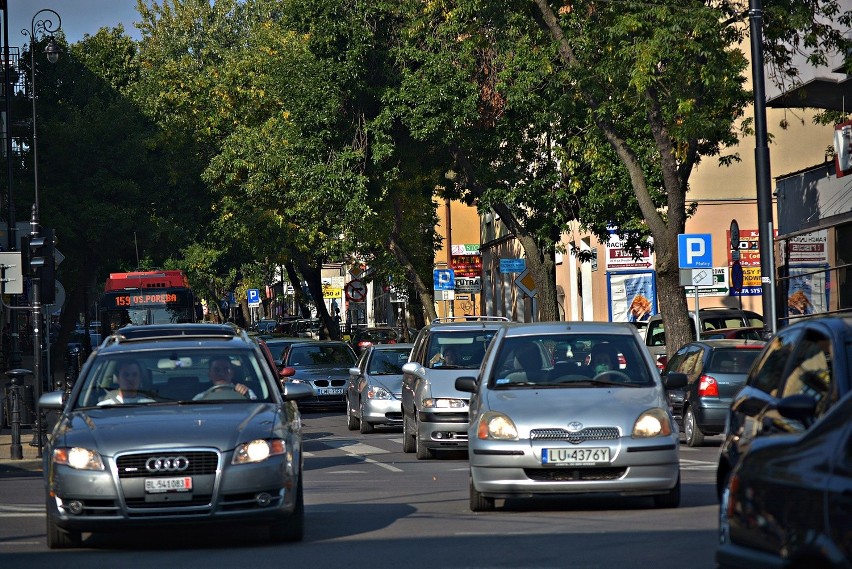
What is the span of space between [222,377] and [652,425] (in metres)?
3.44

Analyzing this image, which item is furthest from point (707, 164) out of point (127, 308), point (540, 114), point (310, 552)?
point (310, 552)

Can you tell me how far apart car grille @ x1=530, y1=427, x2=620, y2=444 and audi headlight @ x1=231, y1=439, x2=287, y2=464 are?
242cm

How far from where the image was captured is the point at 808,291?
116 feet

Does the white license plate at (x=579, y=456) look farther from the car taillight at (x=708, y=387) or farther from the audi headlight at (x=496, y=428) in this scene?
the car taillight at (x=708, y=387)

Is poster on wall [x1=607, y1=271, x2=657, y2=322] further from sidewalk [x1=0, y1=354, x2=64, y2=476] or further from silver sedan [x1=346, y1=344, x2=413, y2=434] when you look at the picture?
sidewalk [x1=0, y1=354, x2=64, y2=476]

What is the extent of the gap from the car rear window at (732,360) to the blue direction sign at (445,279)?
23.9 metres

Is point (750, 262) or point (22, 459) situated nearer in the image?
point (22, 459)

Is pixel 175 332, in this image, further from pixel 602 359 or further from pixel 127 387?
pixel 602 359

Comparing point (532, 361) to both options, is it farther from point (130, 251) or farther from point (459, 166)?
point (130, 251)

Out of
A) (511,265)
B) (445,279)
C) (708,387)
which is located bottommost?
(708,387)

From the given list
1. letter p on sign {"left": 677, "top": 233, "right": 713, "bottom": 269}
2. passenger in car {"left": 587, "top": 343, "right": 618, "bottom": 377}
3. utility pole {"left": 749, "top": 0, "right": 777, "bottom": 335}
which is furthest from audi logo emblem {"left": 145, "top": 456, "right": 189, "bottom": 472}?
letter p on sign {"left": 677, "top": 233, "right": 713, "bottom": 269}

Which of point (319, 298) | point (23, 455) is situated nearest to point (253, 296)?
point (319, 298)

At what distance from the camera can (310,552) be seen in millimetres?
10188

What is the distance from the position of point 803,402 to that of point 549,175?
2817 centimetres
